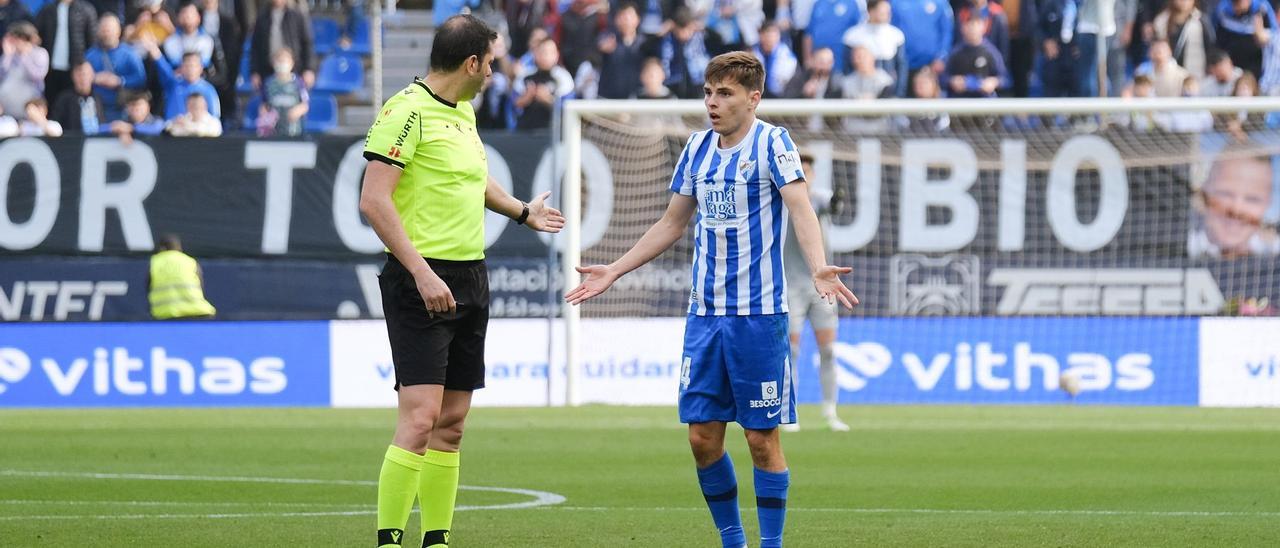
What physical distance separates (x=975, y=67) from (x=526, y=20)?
5.41 metres

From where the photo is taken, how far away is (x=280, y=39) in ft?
74.7

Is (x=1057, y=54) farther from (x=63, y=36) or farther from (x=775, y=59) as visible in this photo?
(x=63, y=36)

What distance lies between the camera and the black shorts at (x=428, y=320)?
265 inches

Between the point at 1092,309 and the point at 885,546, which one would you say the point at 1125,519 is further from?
the point at 1092,309

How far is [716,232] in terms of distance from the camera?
7.05 metres

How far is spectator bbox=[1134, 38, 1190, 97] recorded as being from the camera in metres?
21.1

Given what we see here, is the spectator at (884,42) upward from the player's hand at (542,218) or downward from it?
upward

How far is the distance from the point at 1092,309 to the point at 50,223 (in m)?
10.5

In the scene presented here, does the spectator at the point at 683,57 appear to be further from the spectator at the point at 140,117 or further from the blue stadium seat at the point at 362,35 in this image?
the spectator at the point at 140,117

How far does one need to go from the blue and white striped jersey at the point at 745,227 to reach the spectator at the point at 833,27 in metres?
15.2

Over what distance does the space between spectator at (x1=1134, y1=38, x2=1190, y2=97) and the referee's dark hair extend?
50.8 feet

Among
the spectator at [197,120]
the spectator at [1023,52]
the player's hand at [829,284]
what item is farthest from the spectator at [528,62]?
the player's hand at [829,284]

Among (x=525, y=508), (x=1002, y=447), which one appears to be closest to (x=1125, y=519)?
(x=525, y=508)

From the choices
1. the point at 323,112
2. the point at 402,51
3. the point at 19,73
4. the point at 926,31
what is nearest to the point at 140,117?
the point at 19,73
